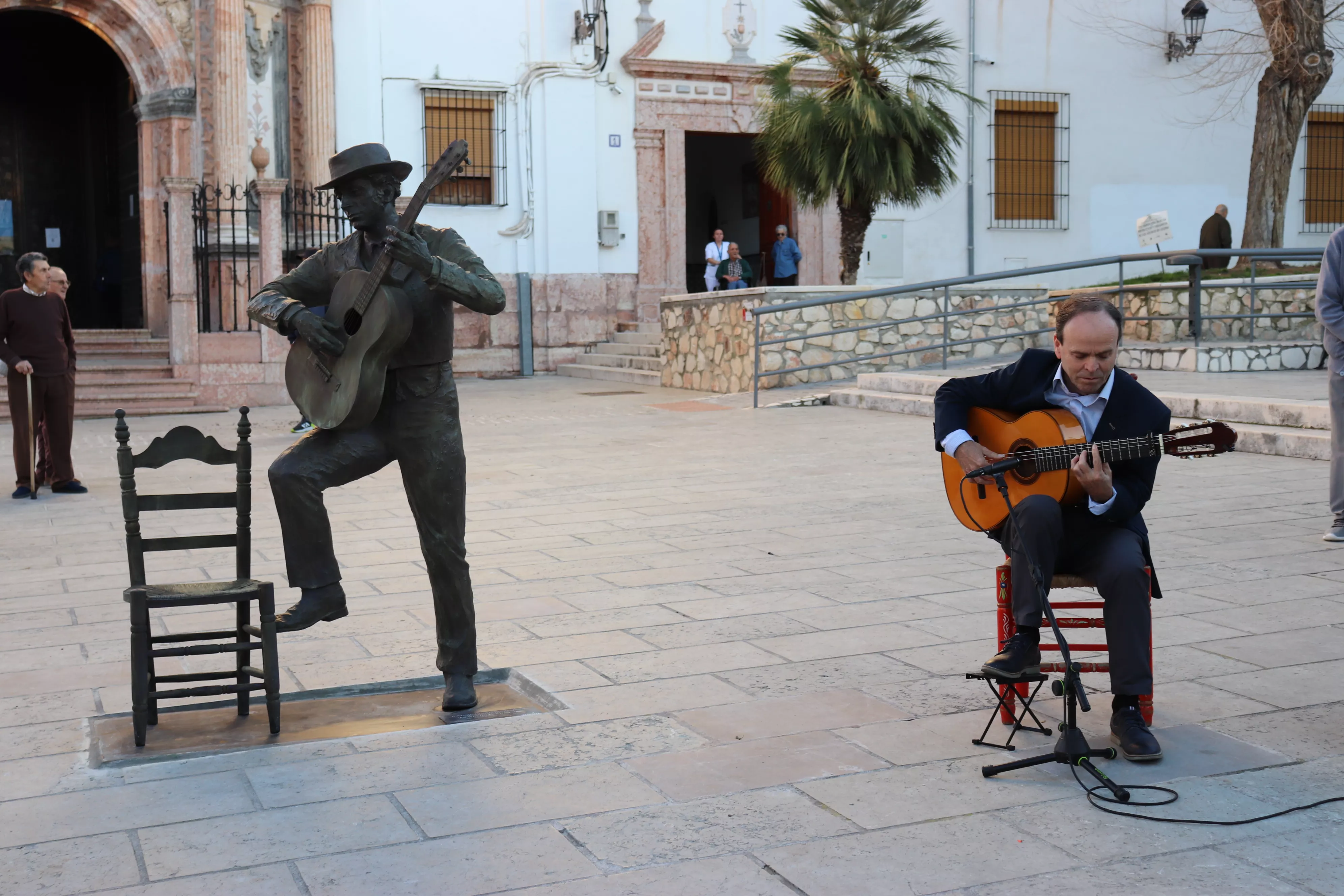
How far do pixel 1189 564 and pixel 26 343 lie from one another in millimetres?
7516

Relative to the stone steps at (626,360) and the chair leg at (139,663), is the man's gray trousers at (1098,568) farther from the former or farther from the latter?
the stone steps at (626,360)

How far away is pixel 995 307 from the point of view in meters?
16.9

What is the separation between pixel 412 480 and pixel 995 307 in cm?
1351

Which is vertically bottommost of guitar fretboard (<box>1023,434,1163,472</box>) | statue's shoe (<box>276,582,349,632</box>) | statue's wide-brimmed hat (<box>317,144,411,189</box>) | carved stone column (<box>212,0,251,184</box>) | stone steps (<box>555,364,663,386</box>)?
statue's shoe (<box>276,582,349,632</box>)

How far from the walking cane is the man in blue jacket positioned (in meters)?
7.70

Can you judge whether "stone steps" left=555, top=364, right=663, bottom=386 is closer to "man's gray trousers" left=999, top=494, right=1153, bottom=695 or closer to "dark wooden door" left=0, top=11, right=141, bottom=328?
"dark wooden door" left=0, top=11, right=141, bottom=328

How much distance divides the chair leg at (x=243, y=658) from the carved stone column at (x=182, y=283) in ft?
41.6

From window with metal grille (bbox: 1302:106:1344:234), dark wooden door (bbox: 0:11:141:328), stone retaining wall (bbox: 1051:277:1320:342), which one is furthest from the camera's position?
window with metal grille (bbox: 1302:106:1344:234)

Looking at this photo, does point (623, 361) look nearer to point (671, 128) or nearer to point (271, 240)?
point (671, 128)

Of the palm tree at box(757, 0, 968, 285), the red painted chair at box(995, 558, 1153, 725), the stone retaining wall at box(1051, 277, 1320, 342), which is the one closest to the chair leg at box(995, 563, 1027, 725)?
the red painted chair at box(995, 558, 1153, 725)

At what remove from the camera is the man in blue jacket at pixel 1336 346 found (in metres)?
6.58

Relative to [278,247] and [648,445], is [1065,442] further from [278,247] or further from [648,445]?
[278,247]

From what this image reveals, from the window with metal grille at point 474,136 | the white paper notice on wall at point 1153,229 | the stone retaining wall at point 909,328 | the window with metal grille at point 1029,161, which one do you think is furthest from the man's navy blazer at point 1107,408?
the window with metal grille at point 1029,161

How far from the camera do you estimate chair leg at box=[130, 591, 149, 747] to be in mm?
3965
